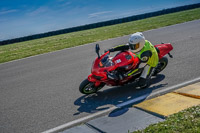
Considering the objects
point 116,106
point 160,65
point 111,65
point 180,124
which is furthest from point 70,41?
point 180,124

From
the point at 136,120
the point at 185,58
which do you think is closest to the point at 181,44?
the point at 185,58

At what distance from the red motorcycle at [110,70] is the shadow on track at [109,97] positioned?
184 mm

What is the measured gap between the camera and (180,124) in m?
4.15

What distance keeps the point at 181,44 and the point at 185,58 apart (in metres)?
2.76

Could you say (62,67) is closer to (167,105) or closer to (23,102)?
(23,102)

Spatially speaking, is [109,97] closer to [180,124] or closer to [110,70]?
[110,70]

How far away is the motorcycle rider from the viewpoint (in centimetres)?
640

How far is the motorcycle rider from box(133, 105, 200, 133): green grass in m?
1.95

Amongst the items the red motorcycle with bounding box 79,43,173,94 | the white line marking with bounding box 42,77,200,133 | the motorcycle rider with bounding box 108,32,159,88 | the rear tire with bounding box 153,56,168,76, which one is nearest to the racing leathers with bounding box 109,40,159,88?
the motorcycle rider with bounding box 108,32,159,88

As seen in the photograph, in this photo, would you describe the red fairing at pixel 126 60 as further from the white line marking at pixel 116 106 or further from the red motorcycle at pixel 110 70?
the white line marking at pixel 116 106

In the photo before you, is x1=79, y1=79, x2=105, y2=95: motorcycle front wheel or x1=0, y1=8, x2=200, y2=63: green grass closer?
x1=79, y1=79, x2=105, y2=95: motorcycle front wheel

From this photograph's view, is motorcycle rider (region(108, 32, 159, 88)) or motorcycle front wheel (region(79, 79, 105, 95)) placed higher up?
motorcycle rider (region(108, 32, 159, 88))

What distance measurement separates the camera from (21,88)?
8.21 meters

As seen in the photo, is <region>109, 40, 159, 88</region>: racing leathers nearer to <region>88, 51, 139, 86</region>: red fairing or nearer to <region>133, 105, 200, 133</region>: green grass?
<region>88, 51, 139, 86</region>: red fairing
